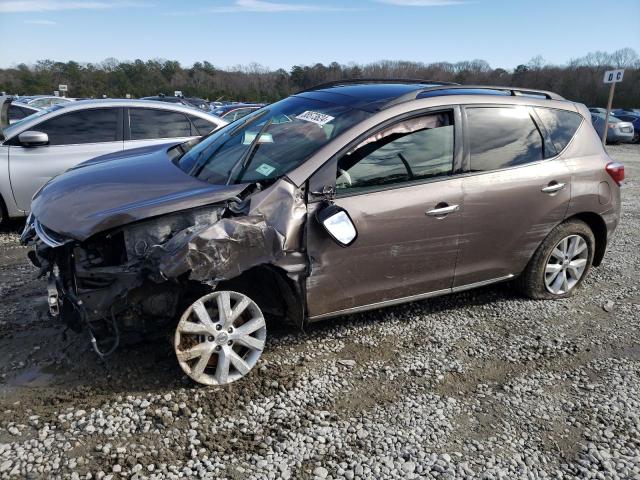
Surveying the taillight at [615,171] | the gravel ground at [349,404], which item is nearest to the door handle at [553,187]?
the taillight at [615,171]

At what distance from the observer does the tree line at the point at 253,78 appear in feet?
167

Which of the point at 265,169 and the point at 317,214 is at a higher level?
the point at 265,169

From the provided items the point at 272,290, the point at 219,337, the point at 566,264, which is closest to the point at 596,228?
the point at 566,264

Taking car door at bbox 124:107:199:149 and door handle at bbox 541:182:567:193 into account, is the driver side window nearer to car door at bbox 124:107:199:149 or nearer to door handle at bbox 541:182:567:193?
door handle at bbox 541:182:567:193

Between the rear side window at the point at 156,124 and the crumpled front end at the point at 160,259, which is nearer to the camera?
the crumpled front end at the point at 160,259

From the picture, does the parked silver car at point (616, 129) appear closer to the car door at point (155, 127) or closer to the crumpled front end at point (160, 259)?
the car door at point (155, 127)

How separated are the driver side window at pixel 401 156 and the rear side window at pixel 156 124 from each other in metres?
3.78

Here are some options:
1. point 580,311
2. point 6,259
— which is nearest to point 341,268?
point 580,311

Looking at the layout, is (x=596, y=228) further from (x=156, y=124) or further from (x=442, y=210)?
(x=156, y=124)

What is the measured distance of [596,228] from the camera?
4.67 meters

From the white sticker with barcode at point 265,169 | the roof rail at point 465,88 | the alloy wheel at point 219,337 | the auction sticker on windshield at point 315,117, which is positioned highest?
the roof rail at point 465,88

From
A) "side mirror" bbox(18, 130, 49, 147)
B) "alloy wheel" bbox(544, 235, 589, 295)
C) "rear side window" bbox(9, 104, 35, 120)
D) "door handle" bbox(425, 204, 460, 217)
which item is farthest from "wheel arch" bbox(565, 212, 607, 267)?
"rear side window" bbox(9, 104, 35, 120)

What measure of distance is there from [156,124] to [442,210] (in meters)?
4.23

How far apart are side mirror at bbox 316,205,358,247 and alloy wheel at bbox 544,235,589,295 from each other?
7.11 ft
